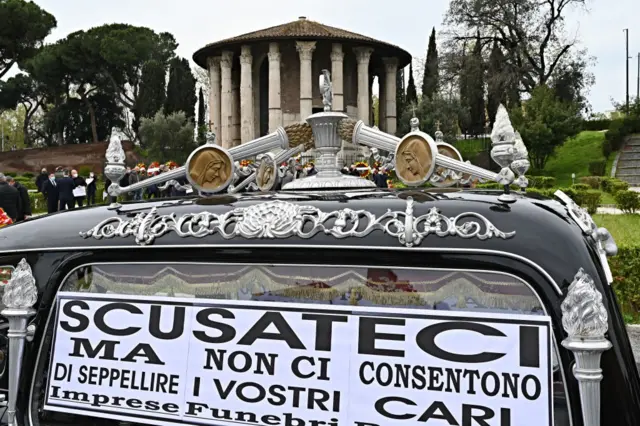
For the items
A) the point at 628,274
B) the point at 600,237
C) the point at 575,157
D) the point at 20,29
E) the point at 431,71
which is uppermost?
the point at 20,29

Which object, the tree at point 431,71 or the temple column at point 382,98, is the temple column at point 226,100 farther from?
the tree at point 431,71

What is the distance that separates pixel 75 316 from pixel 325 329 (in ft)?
3.41

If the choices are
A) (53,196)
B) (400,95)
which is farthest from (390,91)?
(53,196)

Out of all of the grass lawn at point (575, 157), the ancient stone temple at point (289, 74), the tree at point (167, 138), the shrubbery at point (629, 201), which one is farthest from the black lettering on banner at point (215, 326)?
the tree at point (167, 138)

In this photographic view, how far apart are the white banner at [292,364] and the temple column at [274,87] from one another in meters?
37.2

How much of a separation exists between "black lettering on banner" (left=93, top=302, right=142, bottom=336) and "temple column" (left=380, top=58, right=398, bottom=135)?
135ft

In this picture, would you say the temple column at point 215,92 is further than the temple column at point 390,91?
Yes

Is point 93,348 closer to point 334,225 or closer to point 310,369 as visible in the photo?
point 310,369

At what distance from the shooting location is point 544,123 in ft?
107

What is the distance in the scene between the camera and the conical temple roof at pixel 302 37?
3853 centimetres

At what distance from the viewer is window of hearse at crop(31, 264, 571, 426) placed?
195 centimetres

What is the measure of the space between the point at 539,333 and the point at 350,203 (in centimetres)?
88

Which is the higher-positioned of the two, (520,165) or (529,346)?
(520,165)

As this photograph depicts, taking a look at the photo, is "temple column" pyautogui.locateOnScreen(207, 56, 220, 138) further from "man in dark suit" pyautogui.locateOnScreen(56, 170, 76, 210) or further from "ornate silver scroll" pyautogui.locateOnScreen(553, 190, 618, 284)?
"ornate silver scroll" pyautogui.locateOnScreen(553, 190, 618, 284)
